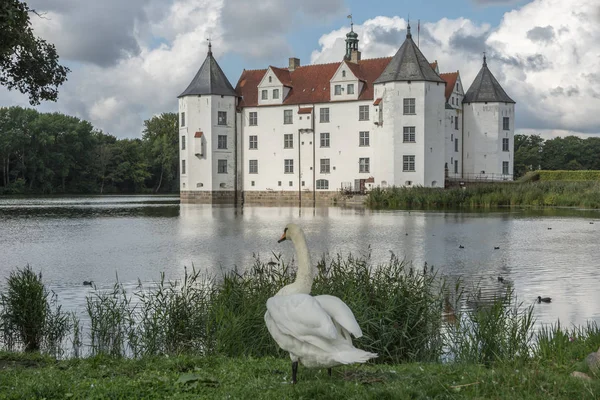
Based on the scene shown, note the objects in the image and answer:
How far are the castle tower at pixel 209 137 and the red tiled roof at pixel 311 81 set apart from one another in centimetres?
171

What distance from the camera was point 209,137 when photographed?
2368 inches

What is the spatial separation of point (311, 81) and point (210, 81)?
8.86 m

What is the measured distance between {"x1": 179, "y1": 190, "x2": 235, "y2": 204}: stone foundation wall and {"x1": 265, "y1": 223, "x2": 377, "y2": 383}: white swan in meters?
54.9

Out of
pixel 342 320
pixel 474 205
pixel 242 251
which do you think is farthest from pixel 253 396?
pixel 474 205

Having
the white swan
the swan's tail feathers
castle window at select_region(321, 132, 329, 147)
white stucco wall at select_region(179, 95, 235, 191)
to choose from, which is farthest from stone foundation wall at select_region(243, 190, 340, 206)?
the swan's tail feathers

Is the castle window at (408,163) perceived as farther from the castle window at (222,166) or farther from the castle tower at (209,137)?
the castle window at (222,166)

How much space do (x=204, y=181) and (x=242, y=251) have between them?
4210cm

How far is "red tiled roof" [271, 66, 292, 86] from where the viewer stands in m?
59.9

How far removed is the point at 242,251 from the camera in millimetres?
18875

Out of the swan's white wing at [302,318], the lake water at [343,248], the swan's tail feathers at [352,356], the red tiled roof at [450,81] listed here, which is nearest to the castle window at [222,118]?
the red tiled roof at [450,81]

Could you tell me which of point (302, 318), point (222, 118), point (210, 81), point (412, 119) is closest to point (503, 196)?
point (412, 119)

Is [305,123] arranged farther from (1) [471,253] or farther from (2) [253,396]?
(2) [253,396]

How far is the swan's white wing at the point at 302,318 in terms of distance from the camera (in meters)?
4.66

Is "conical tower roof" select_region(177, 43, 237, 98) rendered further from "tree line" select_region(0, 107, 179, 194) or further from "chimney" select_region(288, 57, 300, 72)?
"tree line" select_region(0, 107, 179, 194)
